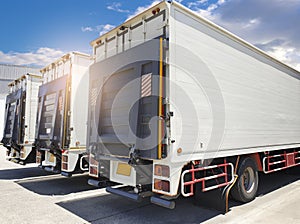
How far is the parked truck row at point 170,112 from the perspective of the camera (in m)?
3.62

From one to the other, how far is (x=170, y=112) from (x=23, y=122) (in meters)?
6.23

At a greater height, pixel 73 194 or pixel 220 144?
pixel 220 144

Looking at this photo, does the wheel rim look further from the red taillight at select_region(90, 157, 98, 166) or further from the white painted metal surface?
the red taillight at select_region(90, 157, 98, 166)

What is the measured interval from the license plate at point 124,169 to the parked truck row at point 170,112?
2 centimetres

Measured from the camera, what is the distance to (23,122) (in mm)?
8016

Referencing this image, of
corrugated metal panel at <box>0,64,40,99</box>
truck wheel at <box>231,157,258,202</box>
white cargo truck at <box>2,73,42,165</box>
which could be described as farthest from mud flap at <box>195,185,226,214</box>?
corrugated metal panel at <box>0,64,40,99</box>

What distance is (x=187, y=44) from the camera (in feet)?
12.8

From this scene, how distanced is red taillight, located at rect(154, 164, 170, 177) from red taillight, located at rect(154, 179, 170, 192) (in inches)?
3.8

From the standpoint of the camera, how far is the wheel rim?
17.4 ft

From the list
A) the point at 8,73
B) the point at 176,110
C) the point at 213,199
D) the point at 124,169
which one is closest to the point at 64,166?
the point at 124,169

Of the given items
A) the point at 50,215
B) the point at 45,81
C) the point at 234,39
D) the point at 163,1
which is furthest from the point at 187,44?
the point at 45,81

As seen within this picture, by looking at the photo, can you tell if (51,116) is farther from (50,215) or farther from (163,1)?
(163,1)

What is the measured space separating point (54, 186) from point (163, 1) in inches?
216

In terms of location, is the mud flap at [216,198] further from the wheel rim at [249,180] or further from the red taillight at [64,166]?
the red taillight at [64,166]
